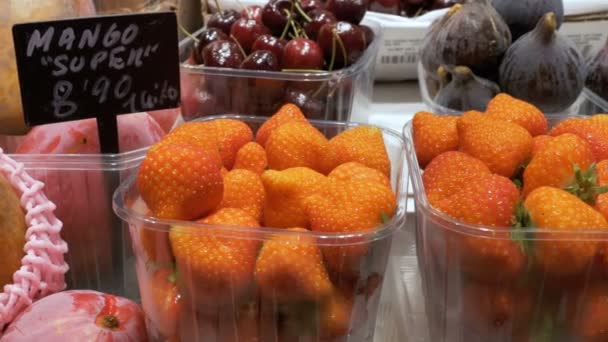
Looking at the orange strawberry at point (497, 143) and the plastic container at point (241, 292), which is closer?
the plastic container at point (241, 292)

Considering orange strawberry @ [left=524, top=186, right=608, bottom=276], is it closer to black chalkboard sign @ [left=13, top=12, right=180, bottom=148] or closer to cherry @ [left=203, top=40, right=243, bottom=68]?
black chalkboard sign @ [left=13, top=12, right=180, bottom=148]

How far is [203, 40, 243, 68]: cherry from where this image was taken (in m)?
0.96

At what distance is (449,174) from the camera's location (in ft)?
2.02

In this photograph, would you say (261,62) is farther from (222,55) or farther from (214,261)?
(214,261)

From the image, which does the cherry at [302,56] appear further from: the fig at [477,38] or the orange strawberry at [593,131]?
the orange strawberry at [593,131]

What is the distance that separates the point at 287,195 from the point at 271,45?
0.47 m

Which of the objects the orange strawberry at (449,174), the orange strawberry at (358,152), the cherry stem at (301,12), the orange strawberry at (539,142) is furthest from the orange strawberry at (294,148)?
the cherry stem at (301,12)

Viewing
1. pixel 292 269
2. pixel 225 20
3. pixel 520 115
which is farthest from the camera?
pixel 225 20

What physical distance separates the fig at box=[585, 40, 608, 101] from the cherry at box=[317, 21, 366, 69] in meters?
0.37

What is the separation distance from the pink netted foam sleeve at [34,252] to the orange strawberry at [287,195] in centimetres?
23

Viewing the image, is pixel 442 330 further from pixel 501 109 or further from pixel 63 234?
pixel 63 234

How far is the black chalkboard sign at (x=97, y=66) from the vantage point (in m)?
0.64

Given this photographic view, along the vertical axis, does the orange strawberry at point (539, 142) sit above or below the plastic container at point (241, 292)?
above

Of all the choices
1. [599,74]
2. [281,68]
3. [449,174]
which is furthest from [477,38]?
[449,174]
